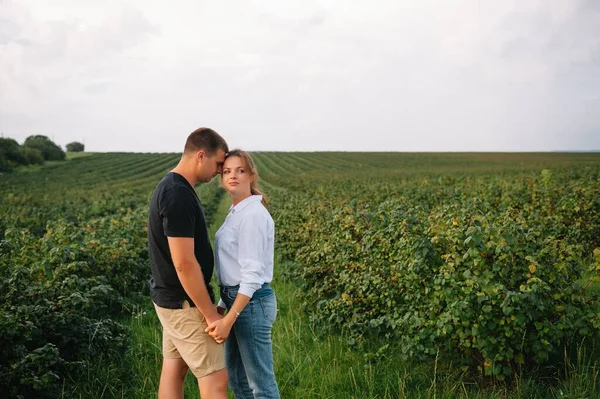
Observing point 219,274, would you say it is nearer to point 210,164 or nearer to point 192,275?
point 192,275

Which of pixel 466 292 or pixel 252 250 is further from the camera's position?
pixel 466 292

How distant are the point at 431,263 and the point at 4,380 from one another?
3394 mm

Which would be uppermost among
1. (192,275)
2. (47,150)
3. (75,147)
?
(75,147)

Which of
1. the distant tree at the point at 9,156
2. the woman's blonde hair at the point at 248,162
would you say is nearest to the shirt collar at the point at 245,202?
the woman's blonde hair at the point at 248,162

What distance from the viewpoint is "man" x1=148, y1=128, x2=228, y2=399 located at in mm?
2613

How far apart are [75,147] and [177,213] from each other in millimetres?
121803

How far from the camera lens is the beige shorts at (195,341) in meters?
2.75

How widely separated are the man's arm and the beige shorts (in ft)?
0.37

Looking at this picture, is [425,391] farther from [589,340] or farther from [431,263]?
[589,340]

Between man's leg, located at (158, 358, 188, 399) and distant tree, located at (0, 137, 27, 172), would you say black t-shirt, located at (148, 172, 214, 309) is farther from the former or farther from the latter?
distant tree, located at (0, 137, 27, 172)

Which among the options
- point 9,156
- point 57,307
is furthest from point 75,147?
point 57,307

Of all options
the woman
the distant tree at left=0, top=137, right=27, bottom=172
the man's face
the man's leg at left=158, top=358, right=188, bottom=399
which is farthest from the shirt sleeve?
the distant tree at left=0, top=137, right=27, bottom=172

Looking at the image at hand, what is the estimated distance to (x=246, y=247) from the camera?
268 centimetres

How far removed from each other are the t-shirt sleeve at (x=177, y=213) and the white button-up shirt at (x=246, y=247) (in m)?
0.28
